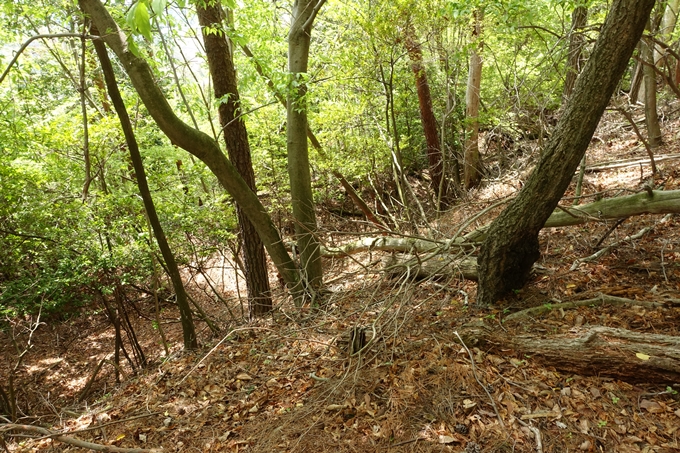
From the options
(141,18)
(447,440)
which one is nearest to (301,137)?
(447,440)

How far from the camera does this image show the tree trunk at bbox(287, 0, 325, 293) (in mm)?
5293

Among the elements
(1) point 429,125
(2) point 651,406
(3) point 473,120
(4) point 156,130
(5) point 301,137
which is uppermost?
(4) point 156,130

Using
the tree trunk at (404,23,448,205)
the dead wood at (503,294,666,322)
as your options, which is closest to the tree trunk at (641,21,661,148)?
the tree trunk at (404,23,448,205)

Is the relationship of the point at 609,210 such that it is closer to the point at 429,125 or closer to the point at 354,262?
the point at 354,262

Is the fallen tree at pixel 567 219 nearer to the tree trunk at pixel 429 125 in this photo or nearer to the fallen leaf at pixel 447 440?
the fallen leaf at pixel 447 440

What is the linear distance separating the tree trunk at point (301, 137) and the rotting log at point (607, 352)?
286 cm

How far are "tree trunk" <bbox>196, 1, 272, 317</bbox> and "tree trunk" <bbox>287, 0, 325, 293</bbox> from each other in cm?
70

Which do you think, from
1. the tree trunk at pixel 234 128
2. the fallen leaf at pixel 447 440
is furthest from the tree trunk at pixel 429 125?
the fallen leaf at pixel 447 440

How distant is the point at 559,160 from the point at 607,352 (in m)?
1.54

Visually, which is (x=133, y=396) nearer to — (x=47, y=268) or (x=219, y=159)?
(x=219, y=159)

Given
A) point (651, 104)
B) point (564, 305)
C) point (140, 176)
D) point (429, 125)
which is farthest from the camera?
point (429, 125)

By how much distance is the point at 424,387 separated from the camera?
3004 mm

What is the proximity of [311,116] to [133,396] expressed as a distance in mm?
6789

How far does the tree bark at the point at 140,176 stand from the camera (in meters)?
4.35
